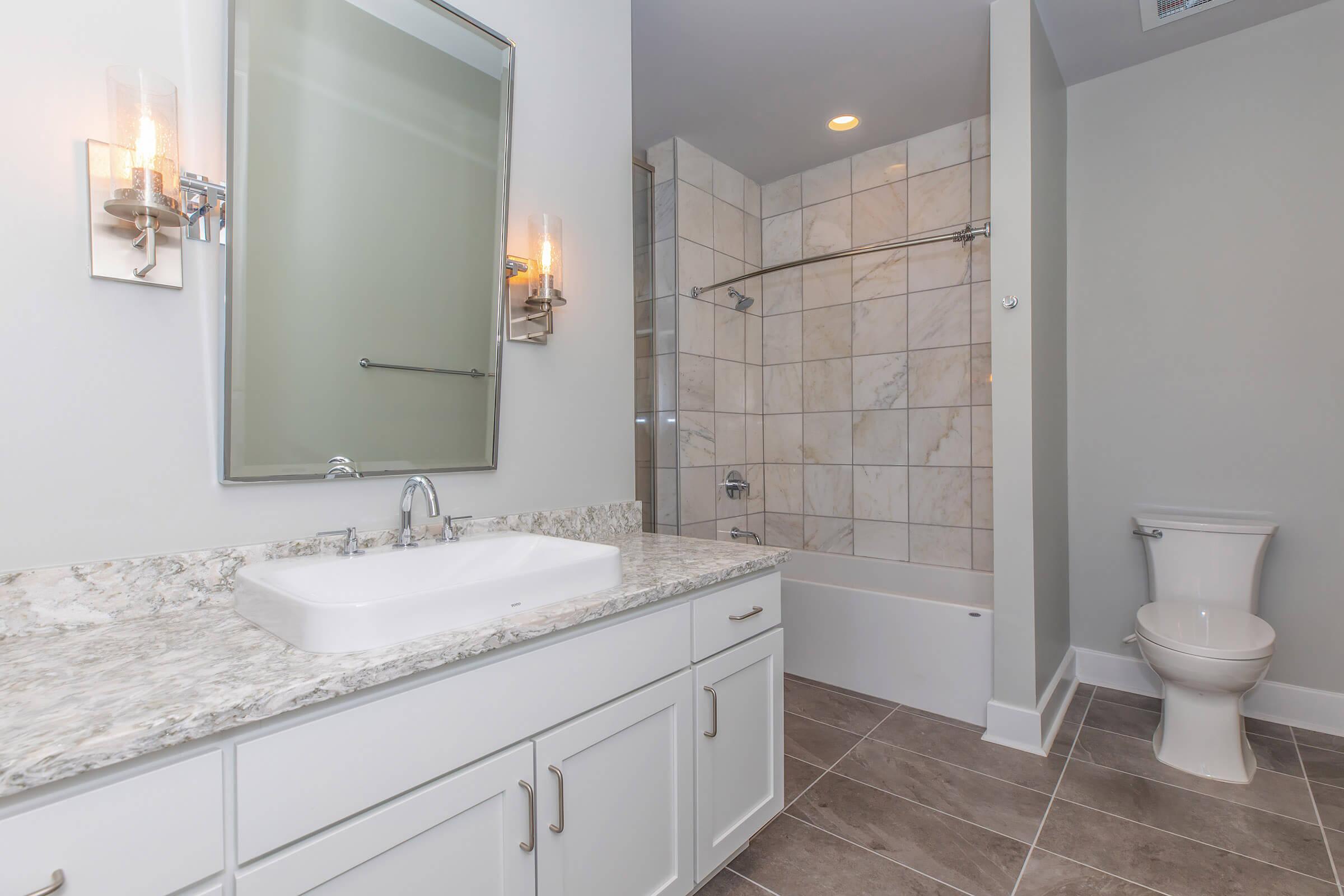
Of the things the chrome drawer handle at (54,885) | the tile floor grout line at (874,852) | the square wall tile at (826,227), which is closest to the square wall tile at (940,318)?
the square wall tile at (826,227)

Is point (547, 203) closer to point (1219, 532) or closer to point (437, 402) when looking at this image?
point (437, 402)

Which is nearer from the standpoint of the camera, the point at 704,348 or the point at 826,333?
the point at 704,348

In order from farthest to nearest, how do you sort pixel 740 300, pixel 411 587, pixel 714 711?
pixel 740 300
pixel 714 711
pixel 411 587

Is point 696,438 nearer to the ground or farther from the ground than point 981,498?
farther from the ground

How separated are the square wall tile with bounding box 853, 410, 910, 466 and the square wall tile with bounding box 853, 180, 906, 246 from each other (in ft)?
→ 2.86

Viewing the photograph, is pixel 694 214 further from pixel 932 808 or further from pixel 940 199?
pixel 932 808

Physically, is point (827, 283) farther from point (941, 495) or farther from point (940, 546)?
point (940, 546)

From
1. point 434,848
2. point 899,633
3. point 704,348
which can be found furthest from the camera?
point 704,348

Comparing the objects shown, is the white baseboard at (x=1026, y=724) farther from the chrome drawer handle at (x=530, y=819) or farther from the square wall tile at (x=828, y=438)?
the chrome drawer handle at (x=530, y=819)

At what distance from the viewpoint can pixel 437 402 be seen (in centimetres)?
151

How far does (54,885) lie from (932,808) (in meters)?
1.93

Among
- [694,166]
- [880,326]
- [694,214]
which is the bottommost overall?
[880,326]

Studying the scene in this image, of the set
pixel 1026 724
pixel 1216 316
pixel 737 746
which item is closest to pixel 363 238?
pixel 737 746

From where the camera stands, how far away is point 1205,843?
1.64 m
